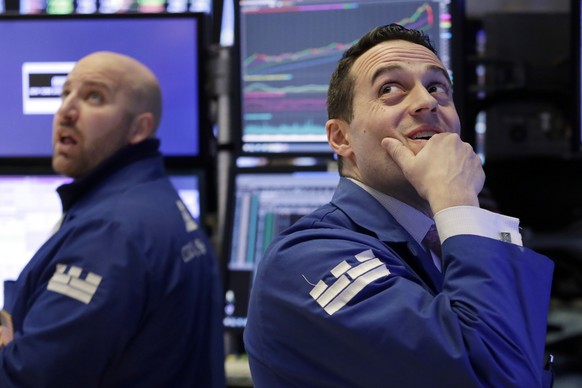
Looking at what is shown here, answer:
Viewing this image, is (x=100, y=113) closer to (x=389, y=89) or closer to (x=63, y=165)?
(x=63, y=165)

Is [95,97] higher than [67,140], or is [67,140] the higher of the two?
[95,97]

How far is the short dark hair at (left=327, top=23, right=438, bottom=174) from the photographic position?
161 cm

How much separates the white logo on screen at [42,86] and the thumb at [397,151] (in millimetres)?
1641

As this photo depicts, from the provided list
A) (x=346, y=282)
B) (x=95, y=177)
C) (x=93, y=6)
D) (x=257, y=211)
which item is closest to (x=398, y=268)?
(x=346, y=282)

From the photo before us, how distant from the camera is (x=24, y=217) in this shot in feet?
9.53

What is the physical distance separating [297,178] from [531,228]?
813 millimetres

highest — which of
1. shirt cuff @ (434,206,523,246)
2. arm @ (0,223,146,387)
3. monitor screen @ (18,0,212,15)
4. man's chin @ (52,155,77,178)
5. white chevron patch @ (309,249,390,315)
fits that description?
monitor screen @ (18,0,212,15)

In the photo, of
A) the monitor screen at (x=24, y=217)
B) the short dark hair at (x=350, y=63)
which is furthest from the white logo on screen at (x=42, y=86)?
the short dark hair at (x=350, y=63)

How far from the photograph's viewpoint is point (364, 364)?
51.0 inches

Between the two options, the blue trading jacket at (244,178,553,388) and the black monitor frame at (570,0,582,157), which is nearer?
the blue trading jacket at (244,178,553,388)

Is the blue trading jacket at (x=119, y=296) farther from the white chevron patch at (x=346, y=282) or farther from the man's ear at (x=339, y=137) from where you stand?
the white chevron patch at (x=346, y=282)

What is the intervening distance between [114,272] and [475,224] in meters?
0.99

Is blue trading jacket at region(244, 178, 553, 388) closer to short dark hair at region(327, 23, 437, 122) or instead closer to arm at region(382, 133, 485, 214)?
arm at region(382, 133, 485, 214)

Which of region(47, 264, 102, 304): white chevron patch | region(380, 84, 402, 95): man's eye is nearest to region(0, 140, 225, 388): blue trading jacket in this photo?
region(47, 264, 102, 304): white chevron patch
